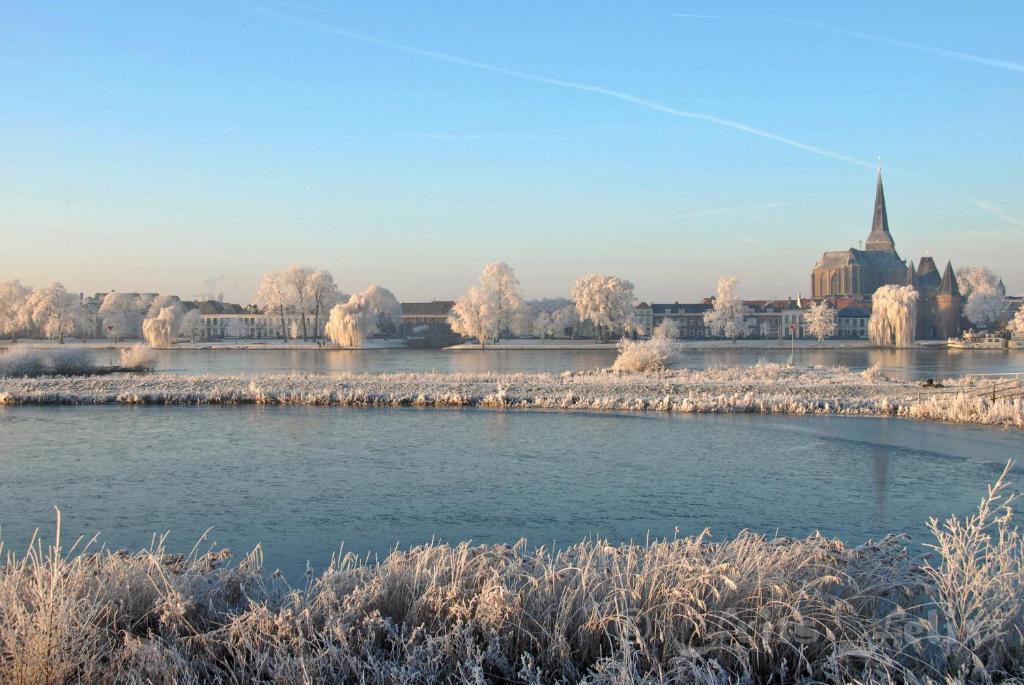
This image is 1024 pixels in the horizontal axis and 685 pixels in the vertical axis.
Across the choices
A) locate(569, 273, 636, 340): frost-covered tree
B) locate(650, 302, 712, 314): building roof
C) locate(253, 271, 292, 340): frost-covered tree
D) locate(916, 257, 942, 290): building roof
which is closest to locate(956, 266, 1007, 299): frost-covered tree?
locate(916, 257, 942, 290): building roof

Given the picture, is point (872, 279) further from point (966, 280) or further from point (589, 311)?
point (589, 311)

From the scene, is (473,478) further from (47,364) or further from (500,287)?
(500,287)

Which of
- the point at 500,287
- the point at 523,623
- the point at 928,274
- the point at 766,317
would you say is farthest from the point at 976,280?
the point at 523,623

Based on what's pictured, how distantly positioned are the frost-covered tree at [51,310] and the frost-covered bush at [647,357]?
250 feet

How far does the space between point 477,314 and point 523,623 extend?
80.2 metres

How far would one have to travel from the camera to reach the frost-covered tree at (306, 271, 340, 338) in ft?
332

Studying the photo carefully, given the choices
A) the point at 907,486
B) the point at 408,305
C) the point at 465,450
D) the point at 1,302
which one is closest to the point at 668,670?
the point at 907,486

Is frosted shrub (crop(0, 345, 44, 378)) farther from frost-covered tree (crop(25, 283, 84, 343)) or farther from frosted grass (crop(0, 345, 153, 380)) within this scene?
frost-covered tree (crop(25, 283, 84, 343))

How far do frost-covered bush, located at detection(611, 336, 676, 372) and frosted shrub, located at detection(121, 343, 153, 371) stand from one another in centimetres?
2680

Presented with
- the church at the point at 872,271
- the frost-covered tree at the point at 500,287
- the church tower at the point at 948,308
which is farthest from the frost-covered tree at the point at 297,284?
the church at the point at 872,271

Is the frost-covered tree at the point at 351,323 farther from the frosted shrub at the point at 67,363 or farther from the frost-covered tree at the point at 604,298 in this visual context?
the frosted shrub at the point at 67,363

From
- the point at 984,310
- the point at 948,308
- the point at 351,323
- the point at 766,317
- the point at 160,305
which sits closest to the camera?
the point at 351,323

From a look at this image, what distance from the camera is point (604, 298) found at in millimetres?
92188

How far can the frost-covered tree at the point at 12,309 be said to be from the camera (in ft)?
311
